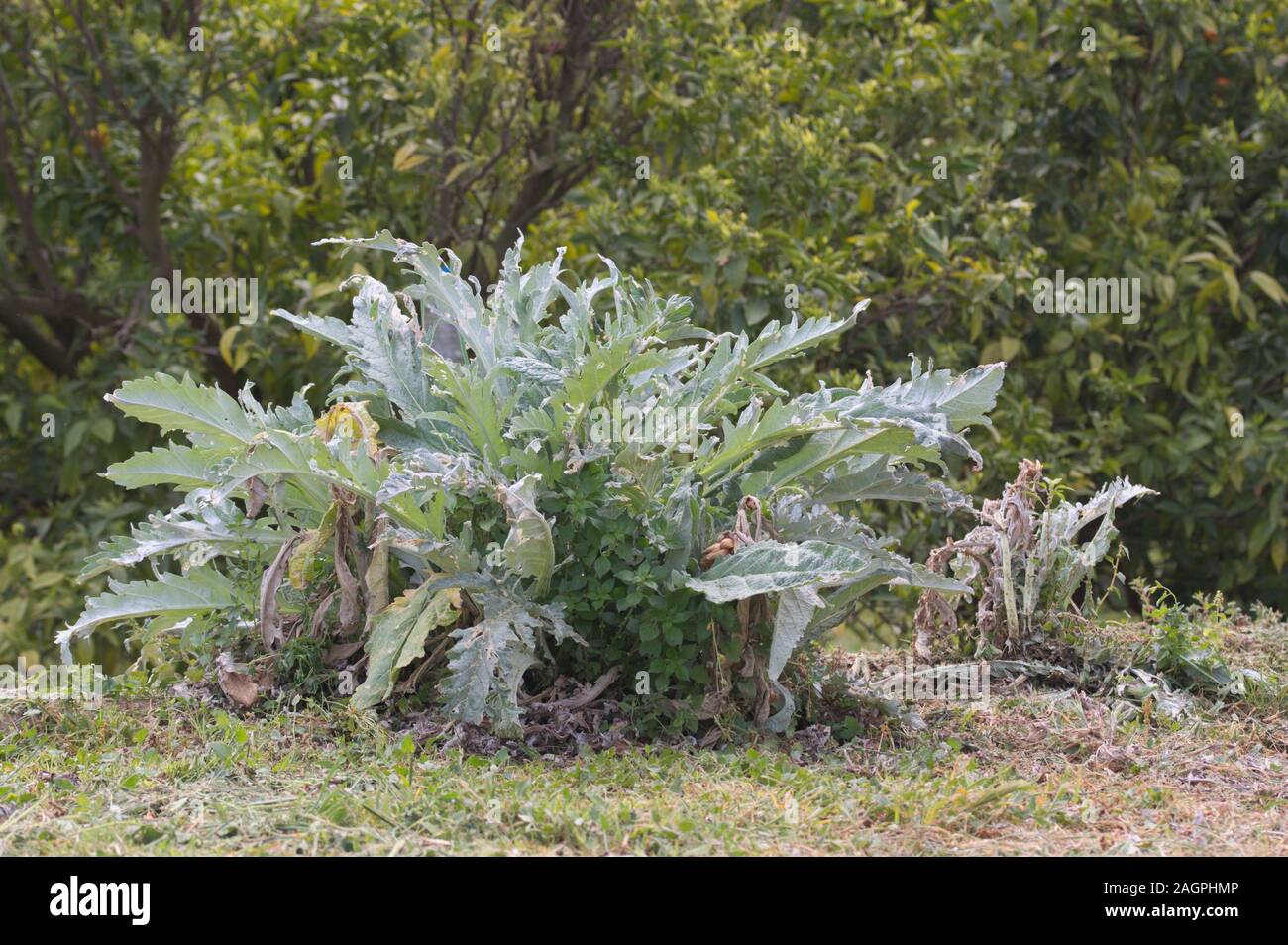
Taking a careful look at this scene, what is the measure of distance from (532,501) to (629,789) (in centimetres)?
61

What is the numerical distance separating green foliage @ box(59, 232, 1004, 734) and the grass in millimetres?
211

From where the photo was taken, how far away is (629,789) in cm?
276

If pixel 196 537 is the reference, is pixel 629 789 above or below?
below

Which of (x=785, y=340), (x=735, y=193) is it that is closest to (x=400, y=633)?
(x=785, y=340)

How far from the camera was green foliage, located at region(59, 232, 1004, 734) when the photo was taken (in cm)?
301

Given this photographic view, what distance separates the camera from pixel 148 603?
3.36 meters

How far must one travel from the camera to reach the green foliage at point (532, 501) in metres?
3.01

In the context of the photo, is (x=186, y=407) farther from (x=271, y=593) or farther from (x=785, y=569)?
(x=785, y=569)

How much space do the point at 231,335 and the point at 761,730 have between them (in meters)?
3.58

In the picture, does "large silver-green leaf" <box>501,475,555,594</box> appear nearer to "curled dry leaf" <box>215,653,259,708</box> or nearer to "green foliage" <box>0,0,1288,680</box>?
"curled dry leaf" <box>215,653,259,708</box>

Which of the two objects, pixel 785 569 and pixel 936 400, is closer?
pixel 785 569

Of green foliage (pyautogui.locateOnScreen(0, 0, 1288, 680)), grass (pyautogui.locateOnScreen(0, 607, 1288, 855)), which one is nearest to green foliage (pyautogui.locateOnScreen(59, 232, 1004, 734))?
grass (pyautogui.locateOnScreen(0, 607, 1288, 855))

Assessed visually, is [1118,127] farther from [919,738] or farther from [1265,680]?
[919,738]

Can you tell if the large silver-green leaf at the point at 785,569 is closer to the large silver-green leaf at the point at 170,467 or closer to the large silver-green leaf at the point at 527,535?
the large silver-green leaf at the point at 527,535
